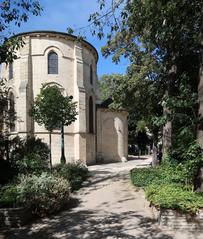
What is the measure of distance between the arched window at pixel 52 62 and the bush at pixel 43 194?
2062 centimetres

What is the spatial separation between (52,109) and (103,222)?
13.4 metres

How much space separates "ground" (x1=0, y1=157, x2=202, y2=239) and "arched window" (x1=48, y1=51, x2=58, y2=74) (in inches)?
744

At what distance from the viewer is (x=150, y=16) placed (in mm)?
14117

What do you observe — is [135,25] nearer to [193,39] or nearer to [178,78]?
[193,39]

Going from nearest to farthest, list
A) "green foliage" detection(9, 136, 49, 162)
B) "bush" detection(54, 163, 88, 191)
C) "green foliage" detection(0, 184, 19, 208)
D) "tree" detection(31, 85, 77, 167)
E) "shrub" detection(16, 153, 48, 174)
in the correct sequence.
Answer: "green foliage" detection(0, 184, 19, 208), "bush" detection(54, 163, 88, 191), "shrub" detection(16, 153, 48, 174), "green foliage" detection(9, 136, 49, 162), "tree" detection(31, 85, 77, 167)

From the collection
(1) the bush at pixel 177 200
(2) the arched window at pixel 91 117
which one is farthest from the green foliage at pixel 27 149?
(2) the arched window at pixel 91 117

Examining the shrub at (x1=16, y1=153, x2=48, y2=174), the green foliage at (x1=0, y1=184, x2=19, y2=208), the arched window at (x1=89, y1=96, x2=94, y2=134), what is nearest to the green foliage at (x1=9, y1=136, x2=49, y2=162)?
the shrub at (x1=16, y1=153, x2=48, y2=174)

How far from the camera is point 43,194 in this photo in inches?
480

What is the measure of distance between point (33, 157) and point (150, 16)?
9.60m

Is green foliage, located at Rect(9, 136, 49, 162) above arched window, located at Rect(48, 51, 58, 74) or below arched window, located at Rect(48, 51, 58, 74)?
below

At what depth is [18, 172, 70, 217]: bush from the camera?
12023 mm

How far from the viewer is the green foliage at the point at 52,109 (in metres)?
23.5

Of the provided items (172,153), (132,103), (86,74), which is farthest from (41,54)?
(172,153)

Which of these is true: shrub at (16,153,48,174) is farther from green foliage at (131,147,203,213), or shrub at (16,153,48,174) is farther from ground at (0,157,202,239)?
A: green foliage at (131,147,203,213)
